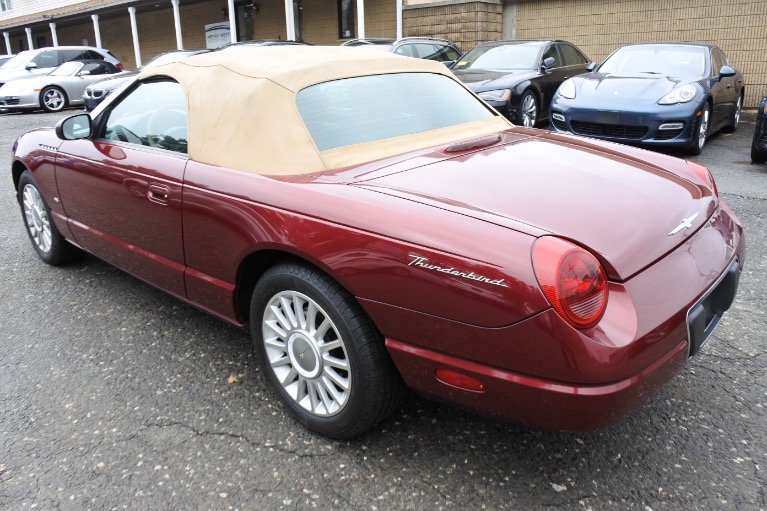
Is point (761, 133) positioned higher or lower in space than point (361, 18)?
lower

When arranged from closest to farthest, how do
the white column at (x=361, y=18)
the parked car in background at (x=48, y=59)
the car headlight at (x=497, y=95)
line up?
the car headlight at (x=497, y=95) < the parked car in background at (x=48, y=59) < the white column at (x=361, y=18)

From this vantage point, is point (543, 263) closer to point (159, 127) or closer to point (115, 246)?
point (159, 127)

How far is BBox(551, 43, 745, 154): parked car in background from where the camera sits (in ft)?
23.2

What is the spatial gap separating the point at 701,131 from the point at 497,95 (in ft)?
8.46

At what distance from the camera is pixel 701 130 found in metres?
7.55

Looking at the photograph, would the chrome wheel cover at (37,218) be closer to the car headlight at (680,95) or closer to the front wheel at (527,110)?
the front wheel at (527,110)

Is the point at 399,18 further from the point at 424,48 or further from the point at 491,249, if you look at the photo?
the point at 491,249

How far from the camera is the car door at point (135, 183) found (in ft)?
9.51

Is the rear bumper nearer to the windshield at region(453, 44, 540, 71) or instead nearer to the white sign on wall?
the windshield at region(453, 44, 540, 71)

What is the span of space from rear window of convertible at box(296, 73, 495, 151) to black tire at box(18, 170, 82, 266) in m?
2.39

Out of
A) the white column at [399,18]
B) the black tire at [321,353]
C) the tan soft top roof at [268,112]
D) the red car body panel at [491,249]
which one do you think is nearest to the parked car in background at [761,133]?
the red car body panel at [491,249]

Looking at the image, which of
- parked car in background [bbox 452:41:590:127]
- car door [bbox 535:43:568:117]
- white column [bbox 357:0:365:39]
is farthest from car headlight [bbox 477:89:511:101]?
white column [bbox 357:0:365:39]

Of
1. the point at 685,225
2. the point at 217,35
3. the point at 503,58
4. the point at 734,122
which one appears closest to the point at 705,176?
the point at 685,225

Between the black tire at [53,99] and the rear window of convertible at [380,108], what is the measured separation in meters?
14.6
